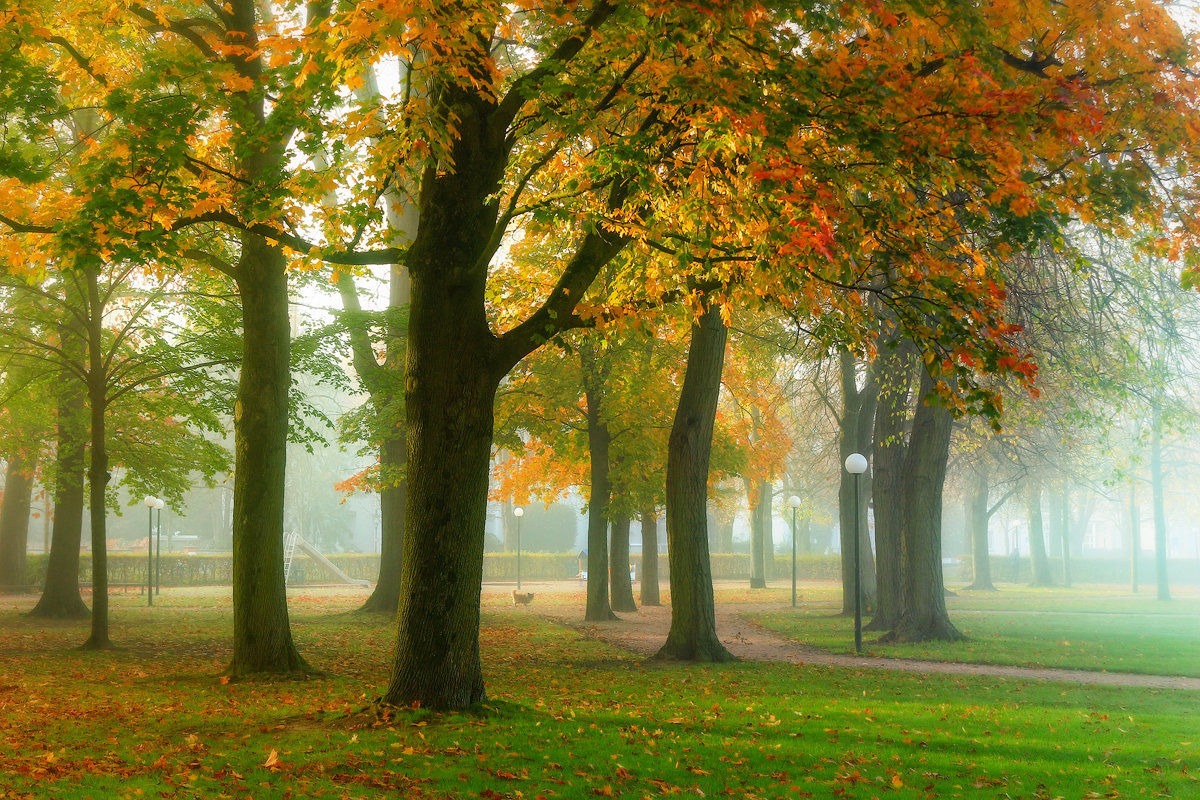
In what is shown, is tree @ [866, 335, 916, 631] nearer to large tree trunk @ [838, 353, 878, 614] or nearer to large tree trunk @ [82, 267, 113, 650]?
large tree trunk @ [838, 353, 878, 614]

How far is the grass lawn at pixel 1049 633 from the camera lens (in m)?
15.1

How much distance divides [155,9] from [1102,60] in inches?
386

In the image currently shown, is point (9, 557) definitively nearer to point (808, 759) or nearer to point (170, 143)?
point (170, 143)

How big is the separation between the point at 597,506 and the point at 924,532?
7666mm

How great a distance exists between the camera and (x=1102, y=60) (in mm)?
7184

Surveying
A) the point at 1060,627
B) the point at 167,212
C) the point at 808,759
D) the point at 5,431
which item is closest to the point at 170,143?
the point at 167,212

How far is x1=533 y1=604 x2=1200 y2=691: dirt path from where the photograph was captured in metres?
13.2

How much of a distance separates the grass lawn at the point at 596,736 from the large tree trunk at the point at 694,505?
0.83 meters

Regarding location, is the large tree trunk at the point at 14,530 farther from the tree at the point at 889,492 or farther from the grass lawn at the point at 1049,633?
the tree at the point at 889,492

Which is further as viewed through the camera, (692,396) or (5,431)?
(5,431)

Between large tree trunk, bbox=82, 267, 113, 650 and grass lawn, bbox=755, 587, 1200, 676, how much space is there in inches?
466

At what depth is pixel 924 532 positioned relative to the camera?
17.4 m

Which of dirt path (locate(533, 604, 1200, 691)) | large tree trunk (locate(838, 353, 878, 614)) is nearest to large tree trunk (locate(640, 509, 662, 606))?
dirt path (locate(533, 604, 1200, 691))

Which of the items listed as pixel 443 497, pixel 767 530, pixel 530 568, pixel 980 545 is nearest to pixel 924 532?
pixel 443 497
